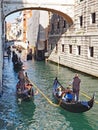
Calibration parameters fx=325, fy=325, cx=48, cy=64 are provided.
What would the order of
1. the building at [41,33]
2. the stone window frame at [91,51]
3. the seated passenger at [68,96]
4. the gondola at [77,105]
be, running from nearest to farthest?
the gondola at [77,105]
the seated passenger at [68,96]
the stone window frame at [91,51]
the building at [41,33]

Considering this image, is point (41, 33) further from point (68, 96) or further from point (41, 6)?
point (68, 96)

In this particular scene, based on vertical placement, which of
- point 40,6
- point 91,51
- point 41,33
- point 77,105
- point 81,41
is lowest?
point 77,105

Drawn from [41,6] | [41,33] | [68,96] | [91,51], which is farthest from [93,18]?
[41,33]

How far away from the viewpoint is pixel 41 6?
2288 centimetres

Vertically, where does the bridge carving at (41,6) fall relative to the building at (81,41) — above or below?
above

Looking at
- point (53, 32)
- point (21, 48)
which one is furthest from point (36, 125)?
point (21, 48)

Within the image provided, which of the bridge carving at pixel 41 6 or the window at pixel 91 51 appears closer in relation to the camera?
the window at pixel 91 51

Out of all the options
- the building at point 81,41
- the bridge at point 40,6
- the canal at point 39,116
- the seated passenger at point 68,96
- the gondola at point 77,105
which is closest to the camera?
the canal at point 39,116

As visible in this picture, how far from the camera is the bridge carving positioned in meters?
22.5

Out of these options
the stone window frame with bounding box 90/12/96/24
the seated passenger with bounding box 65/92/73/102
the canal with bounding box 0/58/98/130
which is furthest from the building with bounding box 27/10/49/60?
the seated passenger with bounding box 65/92/73/102

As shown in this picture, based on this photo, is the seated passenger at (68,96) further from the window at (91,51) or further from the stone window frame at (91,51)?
the window at (91,51)

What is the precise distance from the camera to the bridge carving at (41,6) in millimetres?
22547

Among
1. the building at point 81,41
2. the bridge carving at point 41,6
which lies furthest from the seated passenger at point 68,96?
the bridge carving at point 41,6

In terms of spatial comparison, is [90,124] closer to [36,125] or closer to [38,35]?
[36,125]
